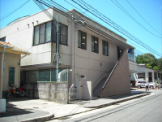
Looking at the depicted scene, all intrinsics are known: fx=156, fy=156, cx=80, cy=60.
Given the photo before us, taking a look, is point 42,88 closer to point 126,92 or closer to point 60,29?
point 60,29

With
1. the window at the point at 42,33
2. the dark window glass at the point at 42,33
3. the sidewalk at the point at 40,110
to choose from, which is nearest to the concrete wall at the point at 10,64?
the window at the point at 42,33

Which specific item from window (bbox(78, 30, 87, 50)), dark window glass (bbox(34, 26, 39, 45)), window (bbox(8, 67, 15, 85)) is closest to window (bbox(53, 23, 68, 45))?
window (bbox(78, 30, 87, 50))

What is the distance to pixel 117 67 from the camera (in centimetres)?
1825

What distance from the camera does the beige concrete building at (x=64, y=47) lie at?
1452 centimetres

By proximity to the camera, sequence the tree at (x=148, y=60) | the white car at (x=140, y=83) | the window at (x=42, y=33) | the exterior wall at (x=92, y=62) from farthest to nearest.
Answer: the tree at (x=148, y=60) → the white car at (x=140, y=83) → the exterior wall at (x=92, y=62) → the window at (x=42, y=33)

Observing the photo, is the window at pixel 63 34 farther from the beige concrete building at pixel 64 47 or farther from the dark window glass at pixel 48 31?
the dark window glass at pixel 48 31

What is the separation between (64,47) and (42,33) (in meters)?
2.58

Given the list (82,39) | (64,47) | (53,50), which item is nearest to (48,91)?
(53,50)

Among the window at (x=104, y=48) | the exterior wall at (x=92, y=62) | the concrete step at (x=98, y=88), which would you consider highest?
the window at (x=104, y=48)

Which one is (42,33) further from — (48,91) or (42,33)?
(48,91)

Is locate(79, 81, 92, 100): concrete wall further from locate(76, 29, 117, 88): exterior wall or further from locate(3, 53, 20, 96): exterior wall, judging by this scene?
locate(3, 53, 20, 96): exterior wall

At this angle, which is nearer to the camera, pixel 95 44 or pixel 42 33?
pixel 42 33

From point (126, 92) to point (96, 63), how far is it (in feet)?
17.5

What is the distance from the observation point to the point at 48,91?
1302 centimetres
